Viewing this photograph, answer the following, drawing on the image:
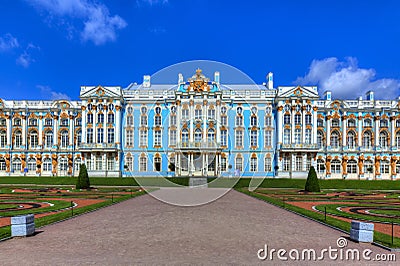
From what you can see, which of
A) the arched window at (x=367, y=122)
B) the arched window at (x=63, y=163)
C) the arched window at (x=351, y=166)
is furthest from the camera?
the arched window at (x=63, y=163)

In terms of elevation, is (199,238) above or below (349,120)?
below

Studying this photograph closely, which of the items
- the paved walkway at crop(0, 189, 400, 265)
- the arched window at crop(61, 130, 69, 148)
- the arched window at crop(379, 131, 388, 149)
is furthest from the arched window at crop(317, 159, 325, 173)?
the arched window at crop(61, 130, 69, 148)

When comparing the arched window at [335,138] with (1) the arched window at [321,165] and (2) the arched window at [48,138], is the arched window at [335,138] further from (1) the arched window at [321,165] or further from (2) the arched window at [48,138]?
(2) the arched window at [48,138]

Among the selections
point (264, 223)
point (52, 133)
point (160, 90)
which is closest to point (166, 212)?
point (264, 223)

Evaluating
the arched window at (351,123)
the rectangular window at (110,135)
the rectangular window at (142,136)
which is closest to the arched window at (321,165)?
the arched window at (351,123)

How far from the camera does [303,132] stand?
50.7 metres

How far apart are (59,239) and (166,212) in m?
6.89

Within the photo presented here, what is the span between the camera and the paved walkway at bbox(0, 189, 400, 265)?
8.78m

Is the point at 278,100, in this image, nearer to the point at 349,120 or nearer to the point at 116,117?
the point at 349,120

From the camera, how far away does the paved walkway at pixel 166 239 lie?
28.8 ft

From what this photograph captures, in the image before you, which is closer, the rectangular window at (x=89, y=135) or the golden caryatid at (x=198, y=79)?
the golden caryatid at (x=198, y=79)

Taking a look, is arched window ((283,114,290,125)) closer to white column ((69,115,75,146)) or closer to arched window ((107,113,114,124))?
arched window ((107,113,114,124))

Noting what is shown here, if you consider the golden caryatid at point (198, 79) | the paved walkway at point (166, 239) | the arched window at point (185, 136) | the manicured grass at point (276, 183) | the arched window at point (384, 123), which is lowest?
the manicured grass at point (276, 183)

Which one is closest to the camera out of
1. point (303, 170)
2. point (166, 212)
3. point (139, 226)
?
point (139, 226)
